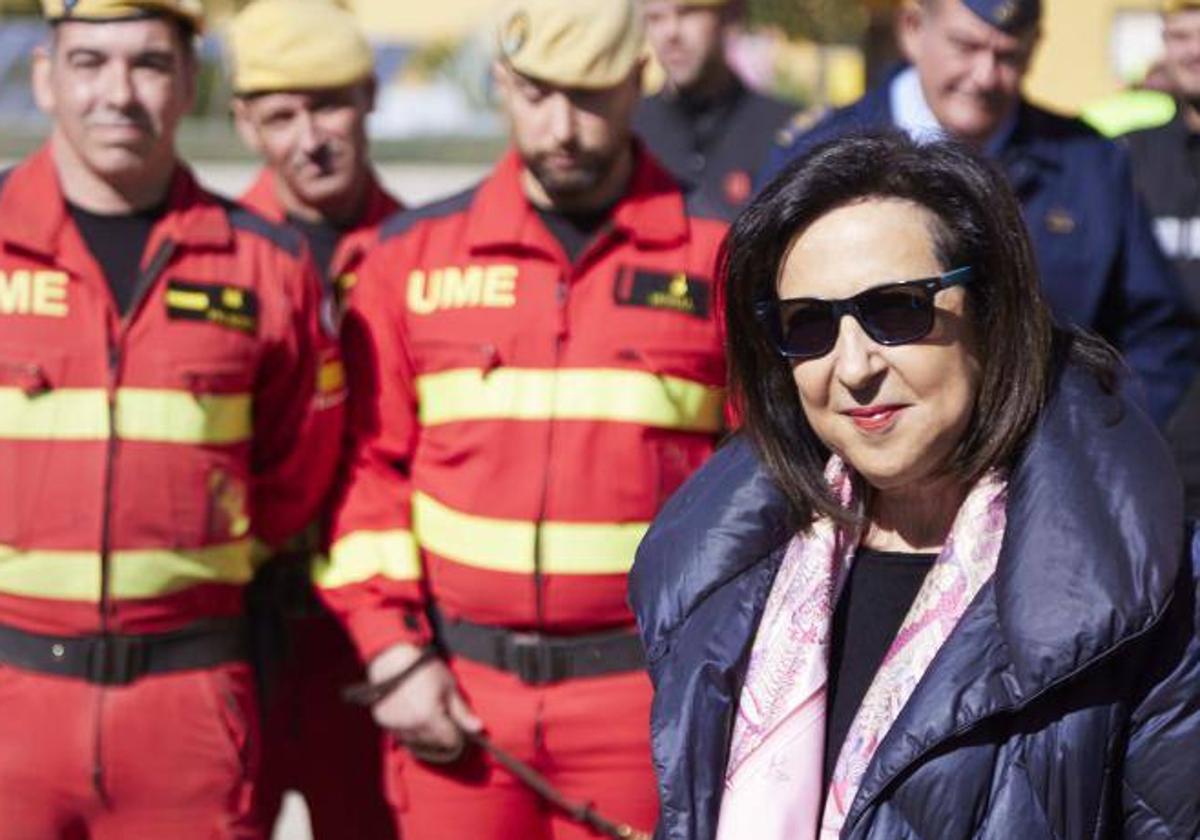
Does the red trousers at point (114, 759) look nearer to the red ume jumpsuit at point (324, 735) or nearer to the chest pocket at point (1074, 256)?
the red ume jumpsuit at point (324, 735)

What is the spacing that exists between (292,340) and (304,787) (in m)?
1.19

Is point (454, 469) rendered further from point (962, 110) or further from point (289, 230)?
point (962, 110)

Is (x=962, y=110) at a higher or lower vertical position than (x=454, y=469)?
higher

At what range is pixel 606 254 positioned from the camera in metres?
4.52

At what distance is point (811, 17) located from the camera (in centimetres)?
1619

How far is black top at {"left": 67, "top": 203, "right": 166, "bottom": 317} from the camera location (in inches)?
174

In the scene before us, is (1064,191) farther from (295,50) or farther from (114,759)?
(114,759)

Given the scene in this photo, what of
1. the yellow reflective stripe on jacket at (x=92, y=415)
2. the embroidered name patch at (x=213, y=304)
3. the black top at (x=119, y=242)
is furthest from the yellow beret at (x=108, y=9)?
the yellow reflective stripe on jacket at (x=92, y=415)

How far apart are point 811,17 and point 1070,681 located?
13980mm

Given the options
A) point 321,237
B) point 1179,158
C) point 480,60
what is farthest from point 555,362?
point 480,60

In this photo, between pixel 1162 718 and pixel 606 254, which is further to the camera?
pixel 606 254

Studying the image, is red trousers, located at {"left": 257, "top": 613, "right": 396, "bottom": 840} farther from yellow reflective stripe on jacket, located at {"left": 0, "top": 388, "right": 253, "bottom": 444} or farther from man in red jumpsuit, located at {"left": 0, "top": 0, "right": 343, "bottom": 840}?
yellow reflective stripe on jacket, located at {"left": 0, "top": 388, "right": 253, "bottom": 444}

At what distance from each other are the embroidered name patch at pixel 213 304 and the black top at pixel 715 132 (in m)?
2.69

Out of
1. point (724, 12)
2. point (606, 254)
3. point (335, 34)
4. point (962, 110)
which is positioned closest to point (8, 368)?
point (606, 254)
